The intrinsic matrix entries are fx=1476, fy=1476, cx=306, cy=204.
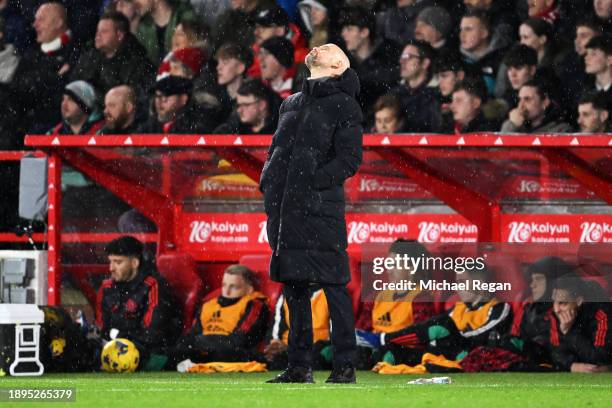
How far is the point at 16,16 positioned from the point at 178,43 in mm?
2332

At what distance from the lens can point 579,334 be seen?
946 cm

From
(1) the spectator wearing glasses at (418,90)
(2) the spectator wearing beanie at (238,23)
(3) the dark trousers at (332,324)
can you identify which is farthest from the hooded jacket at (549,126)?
(3) the dark trousers at (332,324)

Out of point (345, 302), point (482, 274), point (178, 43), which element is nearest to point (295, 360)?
point (345, 302)

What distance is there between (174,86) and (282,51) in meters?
1.14

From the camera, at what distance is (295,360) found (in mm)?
7293

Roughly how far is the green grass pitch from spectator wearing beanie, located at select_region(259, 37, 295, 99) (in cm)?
443

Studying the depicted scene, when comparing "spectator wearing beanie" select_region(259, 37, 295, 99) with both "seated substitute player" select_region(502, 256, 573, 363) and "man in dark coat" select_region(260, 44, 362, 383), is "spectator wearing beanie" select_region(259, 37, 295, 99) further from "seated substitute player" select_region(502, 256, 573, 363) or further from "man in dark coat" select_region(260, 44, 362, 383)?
"man in dark coat" select_region(260, 44, 362, 383)

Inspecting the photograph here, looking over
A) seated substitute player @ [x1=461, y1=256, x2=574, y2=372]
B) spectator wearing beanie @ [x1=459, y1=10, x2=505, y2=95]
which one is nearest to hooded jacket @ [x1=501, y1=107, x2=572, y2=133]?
spectator wearing beanie @ [x1=459, y1=10, x2=505, y2=95]

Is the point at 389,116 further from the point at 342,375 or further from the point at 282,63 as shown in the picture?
the point at 342,375

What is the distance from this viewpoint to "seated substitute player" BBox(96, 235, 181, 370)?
10.1 m

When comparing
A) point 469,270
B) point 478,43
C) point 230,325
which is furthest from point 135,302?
point 478,43

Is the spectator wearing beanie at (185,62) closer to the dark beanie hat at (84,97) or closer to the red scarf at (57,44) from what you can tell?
the dark beanie hat at (84,97)

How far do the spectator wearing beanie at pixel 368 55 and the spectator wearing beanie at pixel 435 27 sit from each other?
26cm

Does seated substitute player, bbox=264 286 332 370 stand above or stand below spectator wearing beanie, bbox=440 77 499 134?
Answer: below
